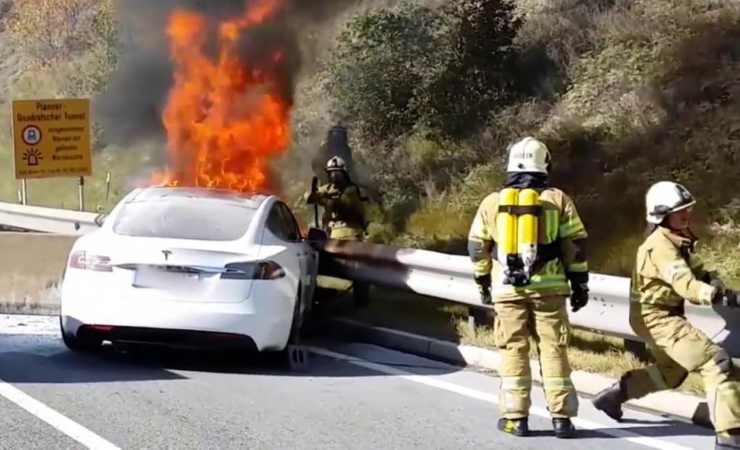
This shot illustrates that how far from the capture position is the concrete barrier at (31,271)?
415 inches

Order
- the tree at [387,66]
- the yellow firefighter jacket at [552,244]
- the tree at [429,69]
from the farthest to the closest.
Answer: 1. the tree at [387,66]
2. the tree at [429,69]
3. the yellow firefighter jacket at [552,244]

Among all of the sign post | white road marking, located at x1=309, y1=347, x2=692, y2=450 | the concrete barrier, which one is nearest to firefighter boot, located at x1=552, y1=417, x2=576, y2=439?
white road marking, located at x1=309, y1=347, x2=692, y2=450

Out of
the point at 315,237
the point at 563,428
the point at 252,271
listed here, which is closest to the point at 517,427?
the point at 563,428

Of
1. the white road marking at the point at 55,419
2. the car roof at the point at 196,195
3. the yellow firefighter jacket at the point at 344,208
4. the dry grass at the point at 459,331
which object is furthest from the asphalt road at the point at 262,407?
the yellow firefighter jacket at the point at 344,208

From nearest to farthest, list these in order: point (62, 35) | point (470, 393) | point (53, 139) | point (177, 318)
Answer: point (470, 393) → point (177, 318) → point (53, 139) → point (62, 35)

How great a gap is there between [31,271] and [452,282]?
4.22 meters

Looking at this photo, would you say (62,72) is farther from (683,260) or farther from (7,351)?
(683,260)

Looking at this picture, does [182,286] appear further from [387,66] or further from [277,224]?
[387,66]

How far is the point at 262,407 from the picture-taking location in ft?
22.4

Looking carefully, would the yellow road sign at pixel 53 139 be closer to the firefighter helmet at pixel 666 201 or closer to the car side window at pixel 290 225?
the car side window at pixel 290 225

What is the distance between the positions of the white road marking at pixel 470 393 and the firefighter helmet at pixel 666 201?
119 cm

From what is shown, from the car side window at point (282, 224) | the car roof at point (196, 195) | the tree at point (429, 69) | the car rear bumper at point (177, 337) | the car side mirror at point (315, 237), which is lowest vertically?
the car rear bumper at point (177, 337)

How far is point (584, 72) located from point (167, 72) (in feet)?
24.0

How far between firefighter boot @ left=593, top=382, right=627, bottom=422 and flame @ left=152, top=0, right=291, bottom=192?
1215cm
